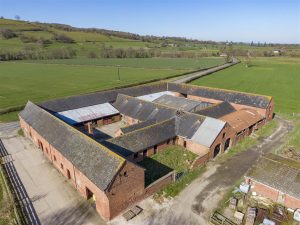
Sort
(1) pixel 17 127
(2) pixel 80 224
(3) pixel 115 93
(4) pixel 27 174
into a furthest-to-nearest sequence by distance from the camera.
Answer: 1. (3) pixel 115 93
2. (1) pixel 17 127
3. (4) pixel 27 174
4. (2) pixel 80 224

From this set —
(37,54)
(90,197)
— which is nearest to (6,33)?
(37,54)

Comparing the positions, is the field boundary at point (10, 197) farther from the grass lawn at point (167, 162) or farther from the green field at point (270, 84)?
the green field at point (270, 84)

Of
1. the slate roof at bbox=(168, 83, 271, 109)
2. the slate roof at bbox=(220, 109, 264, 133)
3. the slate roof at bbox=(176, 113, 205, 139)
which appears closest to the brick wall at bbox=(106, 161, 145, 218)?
the slate roof at bbox=(176, 113, 205, 139)

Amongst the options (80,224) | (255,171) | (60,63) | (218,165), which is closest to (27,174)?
(80,224)

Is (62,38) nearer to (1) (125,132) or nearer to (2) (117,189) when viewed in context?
(1) (125,132)

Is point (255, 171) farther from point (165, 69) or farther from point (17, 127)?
point (165, 69)
